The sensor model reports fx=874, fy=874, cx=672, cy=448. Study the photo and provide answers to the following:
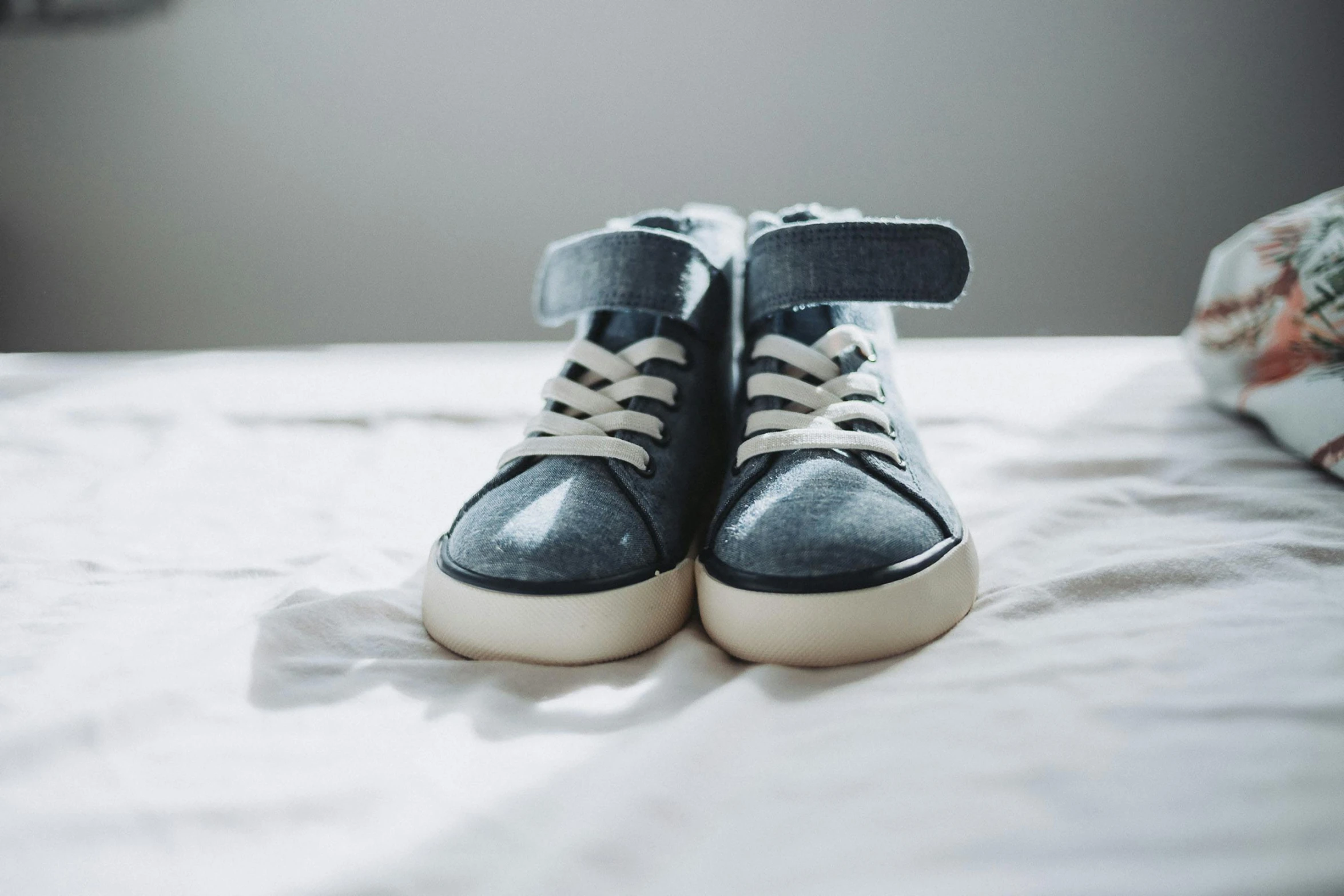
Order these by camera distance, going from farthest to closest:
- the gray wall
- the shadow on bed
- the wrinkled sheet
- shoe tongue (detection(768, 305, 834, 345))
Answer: the gray wall < shoe tongue (detection(768, 305, 834, 345)) < the shadow on bed < the wrinkled sheet

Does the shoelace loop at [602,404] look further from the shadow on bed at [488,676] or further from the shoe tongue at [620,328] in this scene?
the shadow on bed at [488,676]

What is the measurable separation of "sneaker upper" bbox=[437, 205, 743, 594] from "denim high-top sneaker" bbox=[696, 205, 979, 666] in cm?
4

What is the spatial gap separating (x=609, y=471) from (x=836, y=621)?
21 cm

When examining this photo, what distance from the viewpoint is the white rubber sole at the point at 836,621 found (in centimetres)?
55

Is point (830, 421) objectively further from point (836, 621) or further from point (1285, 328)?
point (1285, 328)

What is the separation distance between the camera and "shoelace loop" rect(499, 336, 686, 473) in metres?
0.68

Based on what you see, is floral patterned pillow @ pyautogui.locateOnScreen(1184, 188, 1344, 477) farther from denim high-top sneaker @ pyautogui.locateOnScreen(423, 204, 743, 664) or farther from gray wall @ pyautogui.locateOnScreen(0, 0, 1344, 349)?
gray wall @ pyautogui.locateOnScreen(0, 0, 1344, 349)

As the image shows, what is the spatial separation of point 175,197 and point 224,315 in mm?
293

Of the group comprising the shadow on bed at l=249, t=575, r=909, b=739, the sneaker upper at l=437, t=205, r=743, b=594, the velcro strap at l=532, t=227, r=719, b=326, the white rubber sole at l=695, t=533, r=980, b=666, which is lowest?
the shadow on bed at l=249, t=575, r=909, b=739

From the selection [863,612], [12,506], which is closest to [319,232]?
[12,506]

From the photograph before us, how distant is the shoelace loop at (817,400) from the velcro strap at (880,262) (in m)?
0.05

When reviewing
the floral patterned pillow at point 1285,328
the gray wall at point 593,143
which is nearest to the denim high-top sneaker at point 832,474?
the floral patterned pillow at point 1285,328

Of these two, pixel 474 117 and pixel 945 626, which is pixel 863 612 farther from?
pixel 474 117

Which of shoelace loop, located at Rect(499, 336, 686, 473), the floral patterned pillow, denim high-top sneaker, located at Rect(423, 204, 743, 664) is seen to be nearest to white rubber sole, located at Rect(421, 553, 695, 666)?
denim high-top sneaker, located at Rect(423, 204, 743, 664)
